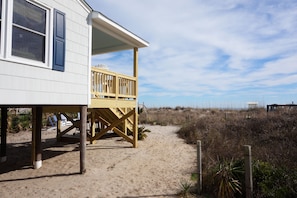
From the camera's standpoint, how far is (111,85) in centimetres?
924

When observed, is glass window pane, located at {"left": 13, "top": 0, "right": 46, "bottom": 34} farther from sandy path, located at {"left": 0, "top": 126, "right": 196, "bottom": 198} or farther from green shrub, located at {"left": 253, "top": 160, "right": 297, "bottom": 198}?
green shrub, located at {"left": 253, "top": 160, "right": 297, "bottom": 198}

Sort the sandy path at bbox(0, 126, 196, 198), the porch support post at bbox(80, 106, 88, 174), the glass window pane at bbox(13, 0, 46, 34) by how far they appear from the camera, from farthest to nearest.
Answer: the porch support post at bbox(80, 106, 88, 174), the sandy path at bbox(0, 126, 196, 198), the glass window pane at bbox(13, 0, 46, 34)

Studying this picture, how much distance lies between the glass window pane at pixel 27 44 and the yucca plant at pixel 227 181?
15.9 feet

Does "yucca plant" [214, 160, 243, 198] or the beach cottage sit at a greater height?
the beach cottage

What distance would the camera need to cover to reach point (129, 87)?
9.98 meters

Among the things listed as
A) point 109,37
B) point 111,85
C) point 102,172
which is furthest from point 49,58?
point 109,37

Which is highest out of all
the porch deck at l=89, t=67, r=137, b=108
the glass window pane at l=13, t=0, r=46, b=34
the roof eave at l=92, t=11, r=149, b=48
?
the roof eave at l=92, t=11, r=149, b=48

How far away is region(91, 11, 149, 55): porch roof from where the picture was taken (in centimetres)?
744

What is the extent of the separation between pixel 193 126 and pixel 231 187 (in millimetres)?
9629

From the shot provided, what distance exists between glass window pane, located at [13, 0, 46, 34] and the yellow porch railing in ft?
7.60

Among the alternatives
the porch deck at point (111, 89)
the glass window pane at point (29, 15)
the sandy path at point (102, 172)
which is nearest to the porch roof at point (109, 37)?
the porch deck at point (111, 89)

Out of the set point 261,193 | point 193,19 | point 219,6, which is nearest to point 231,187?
point 261,193

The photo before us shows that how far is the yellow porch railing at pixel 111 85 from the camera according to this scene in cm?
769

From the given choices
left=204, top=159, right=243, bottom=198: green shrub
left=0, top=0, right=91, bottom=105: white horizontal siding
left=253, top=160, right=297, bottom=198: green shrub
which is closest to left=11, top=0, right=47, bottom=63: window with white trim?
left=0, top=0, right=91, bottom=105: white horizontal siding
